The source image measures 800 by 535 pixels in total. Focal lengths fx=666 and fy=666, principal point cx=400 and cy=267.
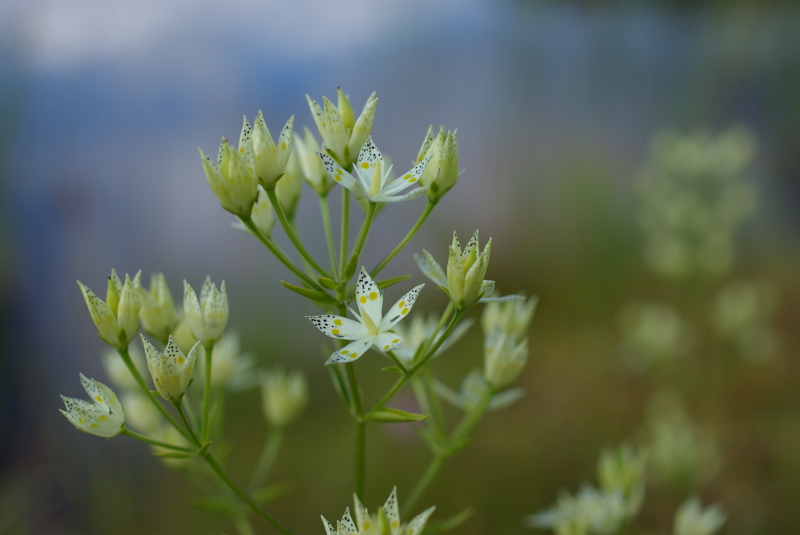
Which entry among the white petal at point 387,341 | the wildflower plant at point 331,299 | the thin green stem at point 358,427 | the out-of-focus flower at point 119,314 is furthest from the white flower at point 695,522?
→ the out-of-focus flower at point 119,314

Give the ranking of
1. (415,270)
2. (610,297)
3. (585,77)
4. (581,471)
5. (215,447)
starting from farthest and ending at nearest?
1. (585,77)
2. (610,297)
3. (415,270)
4. (581,471)
5. (215,447)

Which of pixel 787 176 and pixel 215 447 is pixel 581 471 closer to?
pixel 215 447

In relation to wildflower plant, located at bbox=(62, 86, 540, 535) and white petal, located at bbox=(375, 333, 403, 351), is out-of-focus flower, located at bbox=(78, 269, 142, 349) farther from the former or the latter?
white petal, located at bbox=(375, 333, 403, 351)

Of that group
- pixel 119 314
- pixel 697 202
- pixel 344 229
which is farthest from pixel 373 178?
pixel 697 202

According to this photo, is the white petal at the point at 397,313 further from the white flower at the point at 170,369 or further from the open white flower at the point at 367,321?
the white flower at the point at 170,369

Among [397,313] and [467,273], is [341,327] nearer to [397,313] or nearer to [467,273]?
[397,313]

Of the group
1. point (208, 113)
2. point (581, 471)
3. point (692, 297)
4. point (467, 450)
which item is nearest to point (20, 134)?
point (208, 113)
